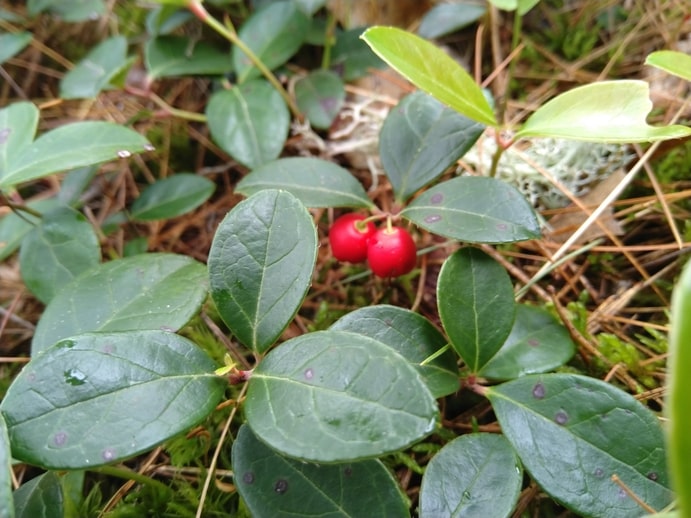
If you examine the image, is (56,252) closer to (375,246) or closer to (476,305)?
(375,246)

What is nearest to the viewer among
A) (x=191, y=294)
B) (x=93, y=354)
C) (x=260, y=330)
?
(x=93, y=354)

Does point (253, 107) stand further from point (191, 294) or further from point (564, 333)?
point (564, 333)

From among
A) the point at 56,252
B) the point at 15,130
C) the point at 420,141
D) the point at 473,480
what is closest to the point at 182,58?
the point at 15,130

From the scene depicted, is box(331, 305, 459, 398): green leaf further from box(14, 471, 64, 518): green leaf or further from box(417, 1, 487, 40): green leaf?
box(417, 1, 487, 40): green leaf

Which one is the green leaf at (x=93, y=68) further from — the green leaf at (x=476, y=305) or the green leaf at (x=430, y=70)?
the green leaf at (x=476, y=305)

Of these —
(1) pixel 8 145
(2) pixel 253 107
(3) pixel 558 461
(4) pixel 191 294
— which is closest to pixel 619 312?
(3) pixel 558 461

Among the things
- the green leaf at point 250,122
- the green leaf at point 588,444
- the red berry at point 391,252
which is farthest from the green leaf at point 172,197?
the green leaf at point 588,444
